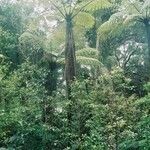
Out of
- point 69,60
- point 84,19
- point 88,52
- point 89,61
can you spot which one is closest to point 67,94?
point 69,60

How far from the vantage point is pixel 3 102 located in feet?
42.9

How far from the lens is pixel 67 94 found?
13.3 meters

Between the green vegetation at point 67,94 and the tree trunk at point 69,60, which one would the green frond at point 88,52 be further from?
the tree trunk at point 69,60

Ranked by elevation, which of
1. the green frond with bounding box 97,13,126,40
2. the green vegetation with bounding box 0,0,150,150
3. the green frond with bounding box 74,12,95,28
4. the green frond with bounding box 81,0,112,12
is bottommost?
the green vegetation with bounding box 0,0,150,150

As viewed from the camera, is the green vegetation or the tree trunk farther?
the tree trunk

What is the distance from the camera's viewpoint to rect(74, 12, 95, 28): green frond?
15766 mm

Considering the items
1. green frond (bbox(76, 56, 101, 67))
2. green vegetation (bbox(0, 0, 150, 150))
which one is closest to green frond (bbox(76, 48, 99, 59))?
green vegetation (bbox(0, 0, 150, 150))

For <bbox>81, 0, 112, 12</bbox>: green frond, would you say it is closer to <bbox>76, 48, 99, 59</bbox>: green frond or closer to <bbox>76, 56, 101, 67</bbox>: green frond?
<bbox>76, 48, 99, 59</bbox>: green frond

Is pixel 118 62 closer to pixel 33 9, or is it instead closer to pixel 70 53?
pixel 33 9

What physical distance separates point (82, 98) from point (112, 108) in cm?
119

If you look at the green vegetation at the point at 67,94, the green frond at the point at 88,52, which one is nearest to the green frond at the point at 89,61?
the green vegetation at the point at 67,94

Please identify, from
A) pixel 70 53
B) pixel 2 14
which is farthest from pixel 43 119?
pixel 2 14

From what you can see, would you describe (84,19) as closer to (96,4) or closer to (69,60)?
(96,4)

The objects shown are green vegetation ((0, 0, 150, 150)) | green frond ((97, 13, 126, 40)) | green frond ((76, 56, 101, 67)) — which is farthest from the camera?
green frond ((76, 56, 101, 67))
